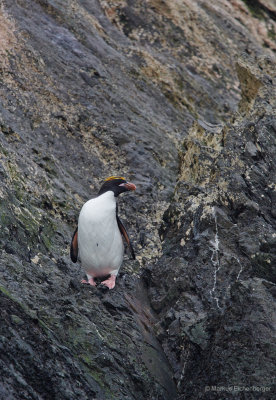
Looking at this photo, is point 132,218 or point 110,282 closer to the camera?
point 110,282

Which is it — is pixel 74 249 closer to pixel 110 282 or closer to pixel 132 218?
→ pixel 110 282

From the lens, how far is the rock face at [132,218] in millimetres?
7332

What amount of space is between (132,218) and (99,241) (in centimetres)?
279

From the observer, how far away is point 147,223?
11992mm

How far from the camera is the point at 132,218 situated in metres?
12.2

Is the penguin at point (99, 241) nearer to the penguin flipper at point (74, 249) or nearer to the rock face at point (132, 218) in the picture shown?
the penguin flipper at point (74, 249)

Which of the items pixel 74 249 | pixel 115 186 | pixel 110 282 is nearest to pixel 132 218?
pixel 115 186

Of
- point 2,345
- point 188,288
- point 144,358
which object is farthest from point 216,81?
point 2,345

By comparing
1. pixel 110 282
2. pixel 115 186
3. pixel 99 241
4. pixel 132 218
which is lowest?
pixel 132 218

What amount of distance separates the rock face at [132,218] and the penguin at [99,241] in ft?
1.11

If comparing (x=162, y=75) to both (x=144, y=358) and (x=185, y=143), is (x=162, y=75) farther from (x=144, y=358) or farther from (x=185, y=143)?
(x=144, y=358)

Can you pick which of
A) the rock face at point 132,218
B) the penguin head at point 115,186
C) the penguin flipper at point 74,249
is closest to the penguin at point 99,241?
the penguin flipper at point 74,249

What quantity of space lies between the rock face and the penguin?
34 centimetres

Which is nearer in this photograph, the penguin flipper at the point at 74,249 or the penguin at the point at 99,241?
the penguin at the point at 99,241
